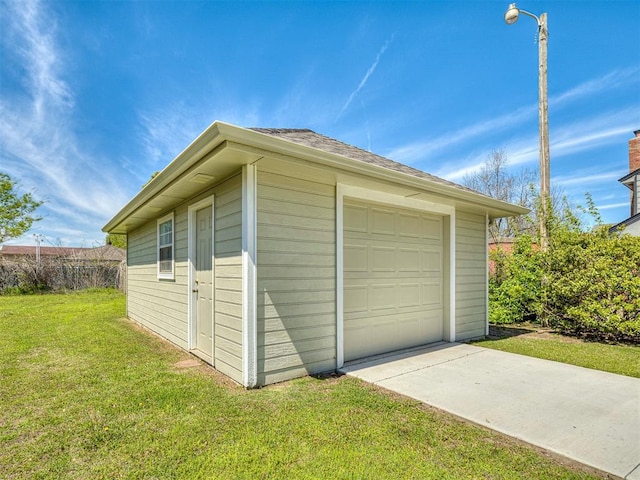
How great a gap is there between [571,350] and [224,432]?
5.32 meters

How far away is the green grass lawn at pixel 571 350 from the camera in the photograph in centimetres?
433

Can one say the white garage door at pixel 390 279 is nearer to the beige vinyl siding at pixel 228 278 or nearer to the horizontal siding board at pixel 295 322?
the horizontal siding board at pixel 295 322

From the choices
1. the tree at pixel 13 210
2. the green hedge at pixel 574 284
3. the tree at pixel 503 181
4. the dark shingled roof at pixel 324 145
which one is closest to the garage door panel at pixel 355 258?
the dark shingled roof at pixel 324 145

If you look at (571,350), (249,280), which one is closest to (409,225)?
(249,280)

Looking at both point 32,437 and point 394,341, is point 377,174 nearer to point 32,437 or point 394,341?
point 394,341

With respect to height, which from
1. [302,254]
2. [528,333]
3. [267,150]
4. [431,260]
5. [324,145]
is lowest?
[528,333]

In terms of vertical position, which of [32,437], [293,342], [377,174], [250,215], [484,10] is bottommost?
[32,437]

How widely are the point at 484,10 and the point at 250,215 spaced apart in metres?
7.15

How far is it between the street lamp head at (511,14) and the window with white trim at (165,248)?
8.09 metres

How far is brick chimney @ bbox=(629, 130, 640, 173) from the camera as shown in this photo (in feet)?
43.9

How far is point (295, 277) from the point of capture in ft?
12.2

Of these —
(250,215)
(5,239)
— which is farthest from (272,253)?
(5,239)

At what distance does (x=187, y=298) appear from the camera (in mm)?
5020

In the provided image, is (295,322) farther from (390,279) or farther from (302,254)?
(390,279)
